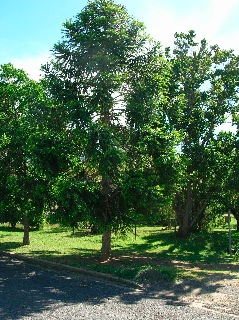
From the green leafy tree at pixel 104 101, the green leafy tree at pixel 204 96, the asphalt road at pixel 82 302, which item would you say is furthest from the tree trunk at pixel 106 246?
the green leafy tree at pixel 204 96

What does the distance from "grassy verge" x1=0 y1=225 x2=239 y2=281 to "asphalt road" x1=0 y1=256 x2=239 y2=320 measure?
1395 millimetres

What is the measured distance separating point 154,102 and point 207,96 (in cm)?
975

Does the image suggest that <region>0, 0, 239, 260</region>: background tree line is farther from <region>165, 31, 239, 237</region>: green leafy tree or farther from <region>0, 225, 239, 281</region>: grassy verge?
<region>165, 31, 239, 237</region>: green leafy tree

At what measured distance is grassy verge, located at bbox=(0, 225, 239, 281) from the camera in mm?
12312

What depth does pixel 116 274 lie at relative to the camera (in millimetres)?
11539

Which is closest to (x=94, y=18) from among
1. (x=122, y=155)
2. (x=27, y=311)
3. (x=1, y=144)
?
(x=122, y=155)

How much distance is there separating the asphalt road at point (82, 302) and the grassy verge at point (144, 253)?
4.58 ft

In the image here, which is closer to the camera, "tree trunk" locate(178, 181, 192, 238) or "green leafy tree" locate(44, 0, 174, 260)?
"green leafy tree" locate(44, 0, 174, 260)

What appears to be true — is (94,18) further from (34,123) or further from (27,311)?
(27,311)

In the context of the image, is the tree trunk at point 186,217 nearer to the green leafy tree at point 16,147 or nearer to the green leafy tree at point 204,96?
the green leafy tree at point 204,96

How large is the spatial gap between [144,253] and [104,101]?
859 cm

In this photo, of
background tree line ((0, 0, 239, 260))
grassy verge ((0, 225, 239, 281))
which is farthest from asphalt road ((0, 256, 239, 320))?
background tree line ((0, 0, 239, 260))

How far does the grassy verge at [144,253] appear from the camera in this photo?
12312 mm

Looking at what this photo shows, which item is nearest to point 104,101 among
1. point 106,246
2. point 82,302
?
point 106,246
